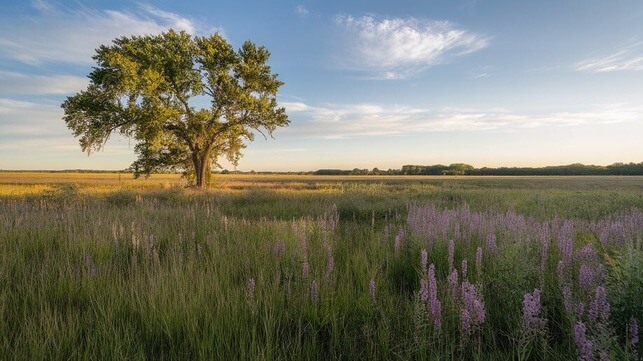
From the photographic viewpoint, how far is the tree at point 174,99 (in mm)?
23016

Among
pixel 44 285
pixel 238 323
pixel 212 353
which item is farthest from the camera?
pixel 44 285

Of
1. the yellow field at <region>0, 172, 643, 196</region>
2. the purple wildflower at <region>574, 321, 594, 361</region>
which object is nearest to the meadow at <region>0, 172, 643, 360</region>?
the purple wildflower at <region>574, 321, 594, 361</region>

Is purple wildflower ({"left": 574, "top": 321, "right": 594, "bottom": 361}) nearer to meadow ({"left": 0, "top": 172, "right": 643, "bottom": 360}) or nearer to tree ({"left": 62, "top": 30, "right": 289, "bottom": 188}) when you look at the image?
meadow ({"left": 0, "top": 172, "right": 643, "bottom": 360})

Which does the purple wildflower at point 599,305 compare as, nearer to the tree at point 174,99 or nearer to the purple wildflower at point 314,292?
the purple wildflower at point 314,292

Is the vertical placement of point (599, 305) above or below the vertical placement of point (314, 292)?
above

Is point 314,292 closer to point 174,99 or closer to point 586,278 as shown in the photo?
point 586,278

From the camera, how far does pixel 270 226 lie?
23.0 feet

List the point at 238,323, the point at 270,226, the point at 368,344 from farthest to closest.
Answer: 1. the point at 270,226
2. the point at 238,323
3. the point at 368,344

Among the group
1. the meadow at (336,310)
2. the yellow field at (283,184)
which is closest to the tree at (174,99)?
the yellow field at (283,184)

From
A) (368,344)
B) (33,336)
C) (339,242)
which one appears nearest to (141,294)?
A: (33,336)

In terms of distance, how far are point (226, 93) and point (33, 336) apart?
85.5 ft

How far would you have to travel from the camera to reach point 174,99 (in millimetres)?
25953

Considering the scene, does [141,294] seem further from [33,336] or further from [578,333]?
[578,333]

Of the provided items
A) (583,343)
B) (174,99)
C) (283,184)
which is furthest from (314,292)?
(283,184)
